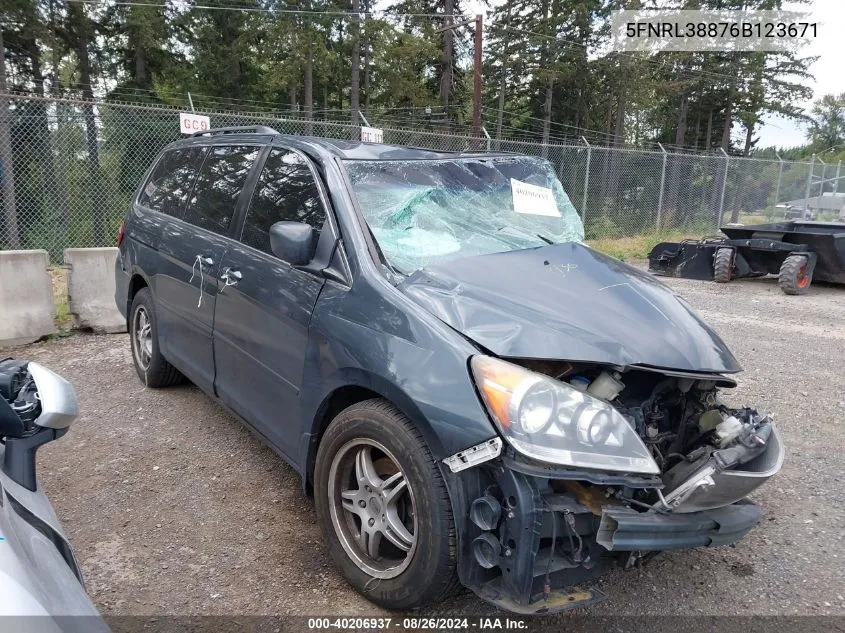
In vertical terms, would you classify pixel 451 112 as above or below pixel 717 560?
above

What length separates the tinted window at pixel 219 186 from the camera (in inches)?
142

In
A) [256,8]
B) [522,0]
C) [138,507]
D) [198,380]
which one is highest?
[522,0]

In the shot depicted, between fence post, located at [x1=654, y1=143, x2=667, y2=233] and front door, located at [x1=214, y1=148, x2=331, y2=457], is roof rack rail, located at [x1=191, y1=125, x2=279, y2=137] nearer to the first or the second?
front door, located at [x1=214, y1=148, x2=331, y2=457]

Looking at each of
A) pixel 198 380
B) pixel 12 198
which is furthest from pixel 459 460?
pixel 12 198

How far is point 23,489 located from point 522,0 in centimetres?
3420

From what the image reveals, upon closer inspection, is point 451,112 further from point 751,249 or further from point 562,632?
point 562,632

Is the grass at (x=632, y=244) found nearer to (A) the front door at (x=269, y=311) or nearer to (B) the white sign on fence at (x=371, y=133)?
(B) the white sign on fence at (x=371, y=133)

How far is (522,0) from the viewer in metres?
31.0

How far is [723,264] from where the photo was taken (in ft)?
34.4

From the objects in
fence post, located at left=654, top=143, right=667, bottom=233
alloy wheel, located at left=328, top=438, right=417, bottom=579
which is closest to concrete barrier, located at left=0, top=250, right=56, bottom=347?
alloy wheel, located at left=328, top=438, right=417, bottom=579

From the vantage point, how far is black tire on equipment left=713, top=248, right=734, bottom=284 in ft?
34.3

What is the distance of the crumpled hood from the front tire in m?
0.48

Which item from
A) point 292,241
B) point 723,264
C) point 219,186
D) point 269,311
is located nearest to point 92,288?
point 219,186

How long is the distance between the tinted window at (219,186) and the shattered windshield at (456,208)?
900 mm
